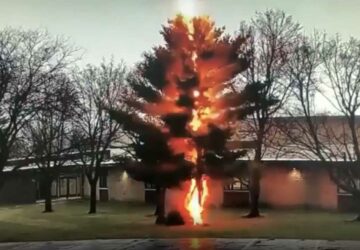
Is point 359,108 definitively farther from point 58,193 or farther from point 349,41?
point 58,193

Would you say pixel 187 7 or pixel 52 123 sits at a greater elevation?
pixel 187 7

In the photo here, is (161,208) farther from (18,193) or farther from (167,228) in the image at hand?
(18,193)

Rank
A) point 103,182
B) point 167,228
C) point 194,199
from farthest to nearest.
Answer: point 103,182
point 194,199
point 167,228

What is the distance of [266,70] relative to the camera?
2981cm

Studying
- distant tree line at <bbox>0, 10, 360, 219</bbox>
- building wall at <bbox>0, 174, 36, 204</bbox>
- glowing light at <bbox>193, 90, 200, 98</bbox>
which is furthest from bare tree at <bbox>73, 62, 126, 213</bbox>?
building wall at <bbox>0, 174, 36, 204</bbox>

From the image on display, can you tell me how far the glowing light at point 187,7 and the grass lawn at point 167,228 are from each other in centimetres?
790

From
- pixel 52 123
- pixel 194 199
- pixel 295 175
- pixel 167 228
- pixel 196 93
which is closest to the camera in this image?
pixel 167 228

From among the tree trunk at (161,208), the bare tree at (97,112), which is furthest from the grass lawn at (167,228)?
the bare tree at (97,112)

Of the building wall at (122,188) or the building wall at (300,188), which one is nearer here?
the building wall at (300,188)

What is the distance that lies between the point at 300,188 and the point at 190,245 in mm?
16785

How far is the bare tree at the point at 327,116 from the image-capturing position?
26.4 metres

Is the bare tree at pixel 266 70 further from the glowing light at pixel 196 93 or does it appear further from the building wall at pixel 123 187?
the building wall at pixel 123 187

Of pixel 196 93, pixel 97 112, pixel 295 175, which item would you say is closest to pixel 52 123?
pixel 196 93

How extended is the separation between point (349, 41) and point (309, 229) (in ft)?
26.9
